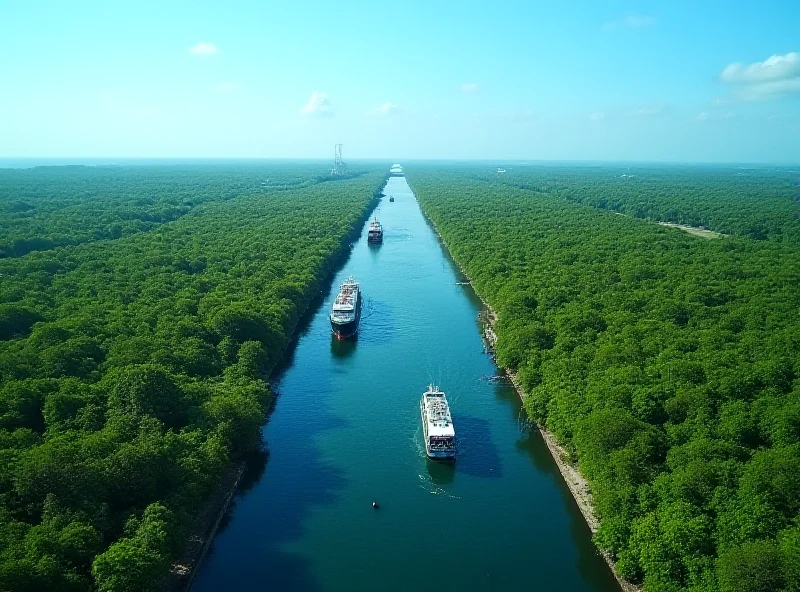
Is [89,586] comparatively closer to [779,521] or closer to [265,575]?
[265,575]

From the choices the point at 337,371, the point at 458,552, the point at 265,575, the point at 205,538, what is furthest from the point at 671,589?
the point at 337,371

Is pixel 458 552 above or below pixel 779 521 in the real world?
below

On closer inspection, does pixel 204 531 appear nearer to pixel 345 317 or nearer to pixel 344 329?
pixel 344 329

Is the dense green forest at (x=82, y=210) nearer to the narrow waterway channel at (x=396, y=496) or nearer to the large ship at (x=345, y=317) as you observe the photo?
the large ship at (x=345, y=317)

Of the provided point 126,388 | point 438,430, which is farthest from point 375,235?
point 126,388

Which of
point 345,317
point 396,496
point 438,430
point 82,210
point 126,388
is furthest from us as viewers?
point 82,210

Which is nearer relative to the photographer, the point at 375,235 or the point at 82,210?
the point at 375,235
